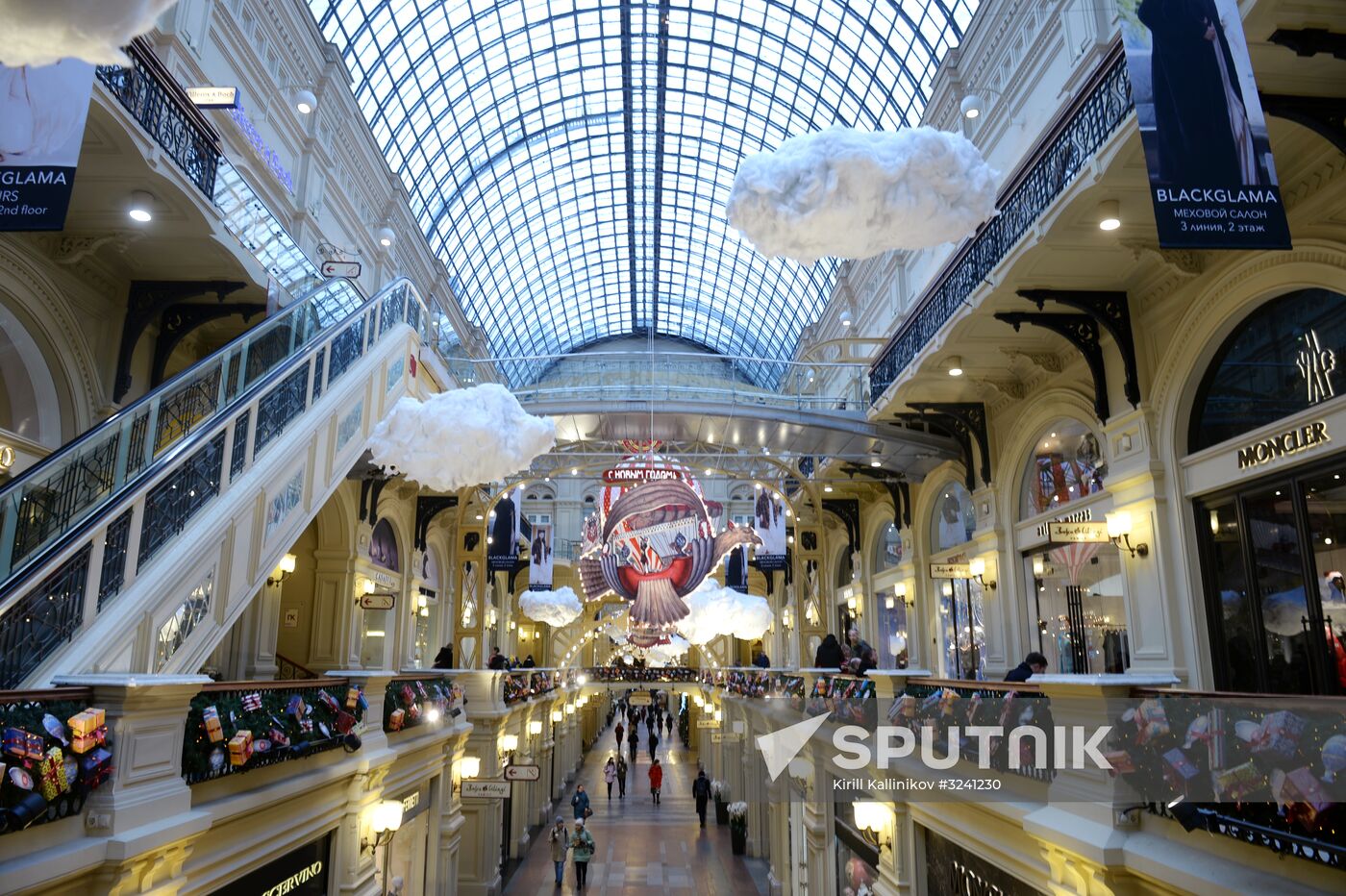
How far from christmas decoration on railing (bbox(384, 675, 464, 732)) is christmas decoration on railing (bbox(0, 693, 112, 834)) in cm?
656

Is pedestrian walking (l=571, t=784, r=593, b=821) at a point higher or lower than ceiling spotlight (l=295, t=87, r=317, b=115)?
lower

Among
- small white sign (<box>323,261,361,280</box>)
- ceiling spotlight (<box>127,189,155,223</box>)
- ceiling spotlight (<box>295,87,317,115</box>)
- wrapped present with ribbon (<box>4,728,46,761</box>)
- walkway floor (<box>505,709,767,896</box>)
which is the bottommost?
walkway floor (<box>505,709,767,896</box>)

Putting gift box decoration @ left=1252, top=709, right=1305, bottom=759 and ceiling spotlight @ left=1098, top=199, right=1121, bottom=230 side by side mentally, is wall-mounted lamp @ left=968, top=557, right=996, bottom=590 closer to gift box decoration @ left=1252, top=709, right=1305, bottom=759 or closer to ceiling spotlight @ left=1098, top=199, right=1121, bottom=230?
ceiling spotlight @ left=1098, top=199, right=1121, bottom=230

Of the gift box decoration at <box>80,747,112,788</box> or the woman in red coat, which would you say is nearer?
the gift box decoration at <box>80,747,112,788</box>

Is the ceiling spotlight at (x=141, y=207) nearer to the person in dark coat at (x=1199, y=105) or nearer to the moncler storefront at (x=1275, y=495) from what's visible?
the person in dark coat at (x=1199, y=105)

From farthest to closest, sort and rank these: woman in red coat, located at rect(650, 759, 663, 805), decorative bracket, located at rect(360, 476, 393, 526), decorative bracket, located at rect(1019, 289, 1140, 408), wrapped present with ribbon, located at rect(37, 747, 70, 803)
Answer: woman in red coat, located at rect(650, 759, 663, 805), decorative bracket, located at rect(360, 476, 393, 526), decorative bracket, located at rect(1019, 289, 1140, 408), wrapped present with ribbon, located at rect(37, 747, 70, 803)

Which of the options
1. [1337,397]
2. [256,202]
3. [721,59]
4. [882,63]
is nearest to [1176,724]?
[1337,397]

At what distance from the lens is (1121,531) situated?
11383 millimetres

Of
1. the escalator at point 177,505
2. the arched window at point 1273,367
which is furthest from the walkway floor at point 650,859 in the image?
the arched window at point 1273,367

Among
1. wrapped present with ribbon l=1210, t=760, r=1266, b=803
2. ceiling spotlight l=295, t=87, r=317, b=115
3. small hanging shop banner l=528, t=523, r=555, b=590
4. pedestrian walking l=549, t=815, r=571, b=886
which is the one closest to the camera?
wrapped present with ribbon l=1210, t=760, r=1266, b=803

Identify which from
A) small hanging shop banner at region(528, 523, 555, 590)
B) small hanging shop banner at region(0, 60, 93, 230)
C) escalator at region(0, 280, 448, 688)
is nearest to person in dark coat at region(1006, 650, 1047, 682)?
escalator at region(0, 280, 448, 688)

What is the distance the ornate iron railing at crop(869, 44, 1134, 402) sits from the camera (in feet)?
27.5

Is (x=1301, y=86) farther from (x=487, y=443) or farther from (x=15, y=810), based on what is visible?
(x=15, y=810)

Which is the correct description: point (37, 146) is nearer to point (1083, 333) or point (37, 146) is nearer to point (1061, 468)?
point (1083, 333)
